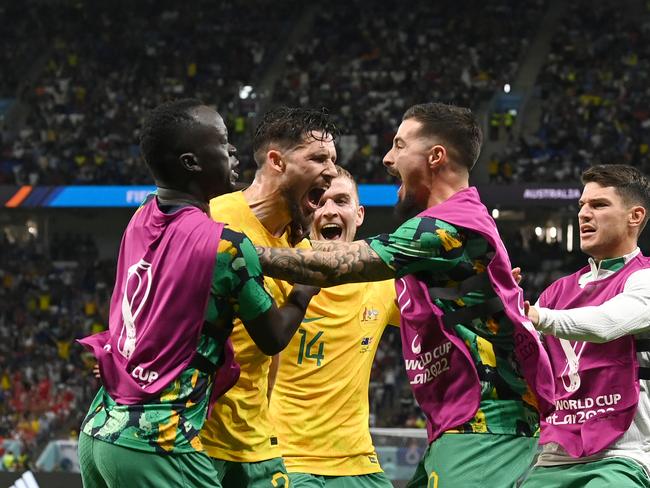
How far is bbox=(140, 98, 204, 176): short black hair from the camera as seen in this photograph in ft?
12.1

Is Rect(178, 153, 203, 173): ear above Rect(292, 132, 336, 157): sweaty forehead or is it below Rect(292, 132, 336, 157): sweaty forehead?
below

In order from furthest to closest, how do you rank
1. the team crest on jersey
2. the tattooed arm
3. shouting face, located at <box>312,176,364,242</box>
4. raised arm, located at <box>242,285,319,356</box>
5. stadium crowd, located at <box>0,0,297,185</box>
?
stadium crowd, located at <box>0,0,297,185</box>
shouting face, located at <box>312,176,364,242</box>
the team crest on jersey
the tattooed arm
raised arm, located at <box>242,285,319,356</box>

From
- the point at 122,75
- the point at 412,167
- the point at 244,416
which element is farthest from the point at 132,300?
the point at 122,75

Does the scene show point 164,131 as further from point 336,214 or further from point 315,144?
point 336,214

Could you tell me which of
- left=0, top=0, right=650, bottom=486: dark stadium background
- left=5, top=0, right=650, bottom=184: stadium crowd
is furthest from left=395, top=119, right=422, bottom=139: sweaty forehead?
left=5, top=0, right=650, bottom=184: stadium crowd

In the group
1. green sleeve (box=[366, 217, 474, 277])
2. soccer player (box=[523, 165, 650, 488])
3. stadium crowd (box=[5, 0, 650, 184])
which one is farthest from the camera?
stadium crowd (box=[5, 0, 650, 184])

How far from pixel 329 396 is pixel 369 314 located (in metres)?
0.51

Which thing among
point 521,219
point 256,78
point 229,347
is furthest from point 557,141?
point 229,347

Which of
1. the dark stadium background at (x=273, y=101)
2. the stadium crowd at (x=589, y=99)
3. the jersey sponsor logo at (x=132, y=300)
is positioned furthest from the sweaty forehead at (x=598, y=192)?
the stadium crowd at (x=589, y=99)

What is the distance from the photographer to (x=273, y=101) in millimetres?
26891

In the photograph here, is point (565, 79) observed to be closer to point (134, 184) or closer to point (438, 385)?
point (134, 184)

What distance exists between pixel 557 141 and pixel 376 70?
569 centimetres

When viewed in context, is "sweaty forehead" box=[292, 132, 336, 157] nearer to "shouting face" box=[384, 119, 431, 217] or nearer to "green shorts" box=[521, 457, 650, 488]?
"shouting face" box=[384, 119, 431, 217]

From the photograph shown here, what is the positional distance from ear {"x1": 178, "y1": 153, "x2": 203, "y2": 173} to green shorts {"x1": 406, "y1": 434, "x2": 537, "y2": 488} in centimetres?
153
